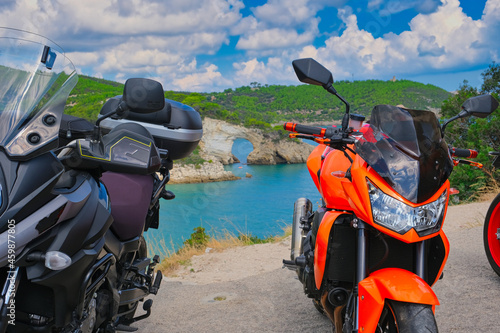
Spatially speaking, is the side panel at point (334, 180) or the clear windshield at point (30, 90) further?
the side panel at point (334, 180)

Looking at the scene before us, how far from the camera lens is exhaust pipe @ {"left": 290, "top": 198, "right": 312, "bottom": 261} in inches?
148

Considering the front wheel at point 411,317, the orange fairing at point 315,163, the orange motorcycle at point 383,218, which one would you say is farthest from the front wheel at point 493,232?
the front wheel at point 411,317

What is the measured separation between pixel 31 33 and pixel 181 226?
38.1m

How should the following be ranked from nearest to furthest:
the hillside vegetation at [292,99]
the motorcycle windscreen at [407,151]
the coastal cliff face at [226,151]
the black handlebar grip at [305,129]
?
the motorcycle windscreen at [407,151]
the black handlebar grip at [305,129]
the hillside vegetation at [292,99]
the coastal cliff face at [226,151]

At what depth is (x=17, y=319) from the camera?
202cm

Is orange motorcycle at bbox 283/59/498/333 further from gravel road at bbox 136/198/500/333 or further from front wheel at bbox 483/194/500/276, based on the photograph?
front wheel at bbox 483/194/500/276

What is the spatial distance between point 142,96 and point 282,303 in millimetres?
3004

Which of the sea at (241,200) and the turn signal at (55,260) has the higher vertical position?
the turn signal at (55,260)

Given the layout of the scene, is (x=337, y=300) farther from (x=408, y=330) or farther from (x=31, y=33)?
(x=31, y=33)

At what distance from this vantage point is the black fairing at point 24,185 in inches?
70.3

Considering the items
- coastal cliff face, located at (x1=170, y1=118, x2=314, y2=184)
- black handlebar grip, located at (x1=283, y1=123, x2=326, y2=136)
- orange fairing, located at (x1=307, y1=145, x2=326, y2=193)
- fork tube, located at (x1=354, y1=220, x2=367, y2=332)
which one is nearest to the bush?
orange fairing, located at (x1=307, y1=145, x2=326, y2=193)

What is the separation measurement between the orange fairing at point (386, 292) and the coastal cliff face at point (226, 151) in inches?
2207

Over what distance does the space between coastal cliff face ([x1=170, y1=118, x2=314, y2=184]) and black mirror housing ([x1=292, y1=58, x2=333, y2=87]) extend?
55.9 metres

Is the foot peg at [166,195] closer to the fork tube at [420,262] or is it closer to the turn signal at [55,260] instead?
the turn signal at [55,260]
